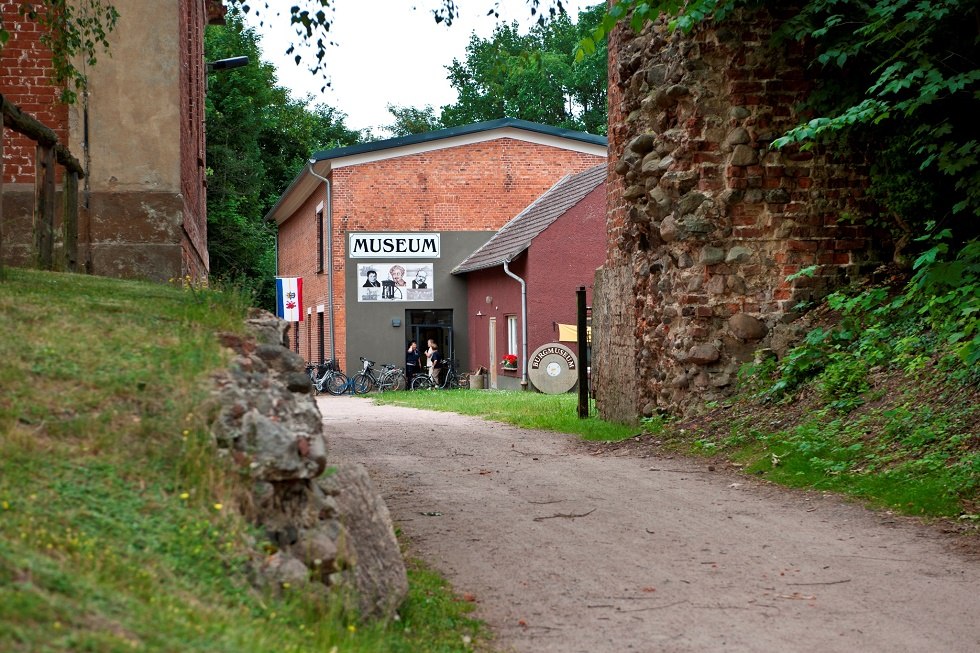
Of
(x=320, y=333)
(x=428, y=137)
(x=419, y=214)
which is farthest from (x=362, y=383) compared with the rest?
(x=428, y=137)

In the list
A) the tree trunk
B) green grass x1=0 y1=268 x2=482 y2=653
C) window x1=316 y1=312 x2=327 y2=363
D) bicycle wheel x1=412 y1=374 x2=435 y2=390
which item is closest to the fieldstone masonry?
green grass x1=0 y1=268 x2=482 y2=653

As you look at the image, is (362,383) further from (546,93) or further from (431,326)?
(546,93)

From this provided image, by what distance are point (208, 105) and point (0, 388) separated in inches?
1796

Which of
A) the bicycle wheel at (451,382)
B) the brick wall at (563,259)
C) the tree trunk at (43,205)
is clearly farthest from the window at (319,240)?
the tree trunk at (43,205)

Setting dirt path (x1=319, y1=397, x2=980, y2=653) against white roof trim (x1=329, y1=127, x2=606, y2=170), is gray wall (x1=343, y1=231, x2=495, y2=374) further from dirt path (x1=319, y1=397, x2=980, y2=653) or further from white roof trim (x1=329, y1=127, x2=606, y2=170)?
dirt path (x1=319, y1=397, x2=980, y2=653)

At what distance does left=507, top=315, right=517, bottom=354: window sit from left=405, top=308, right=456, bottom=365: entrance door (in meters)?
3.94

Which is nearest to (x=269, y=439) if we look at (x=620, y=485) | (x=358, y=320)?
(x=620, y=485)

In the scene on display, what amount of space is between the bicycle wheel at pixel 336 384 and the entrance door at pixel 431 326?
118 inches

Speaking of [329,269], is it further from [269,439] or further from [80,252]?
[269,439]

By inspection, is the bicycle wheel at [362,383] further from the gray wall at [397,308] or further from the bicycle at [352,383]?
the gray wall at [397,308]

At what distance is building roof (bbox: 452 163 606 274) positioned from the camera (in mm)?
30281

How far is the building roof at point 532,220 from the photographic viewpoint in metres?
30.3

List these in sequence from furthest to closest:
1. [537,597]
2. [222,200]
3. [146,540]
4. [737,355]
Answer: [222,200]
[737,355]
[537,597]
[146,540]

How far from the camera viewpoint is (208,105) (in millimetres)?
47844
